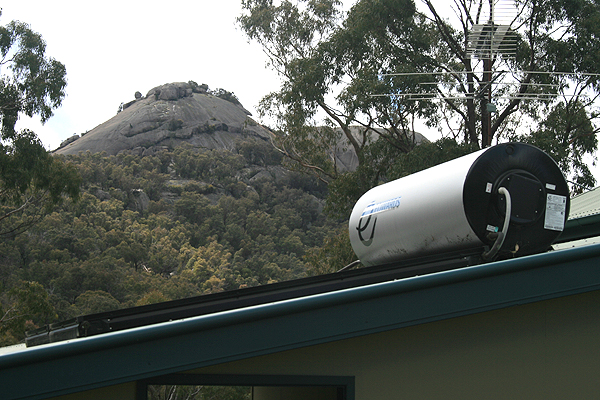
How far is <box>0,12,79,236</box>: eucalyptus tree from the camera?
A: 1709cm

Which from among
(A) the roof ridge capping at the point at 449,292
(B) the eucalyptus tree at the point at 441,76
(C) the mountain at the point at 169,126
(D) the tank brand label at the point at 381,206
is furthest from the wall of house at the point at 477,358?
(C) the mountain at the point at 169,126

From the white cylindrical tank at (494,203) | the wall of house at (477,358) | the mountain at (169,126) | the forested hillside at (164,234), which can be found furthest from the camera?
the mountain at (169,126)

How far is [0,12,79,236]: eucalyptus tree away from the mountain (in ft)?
220

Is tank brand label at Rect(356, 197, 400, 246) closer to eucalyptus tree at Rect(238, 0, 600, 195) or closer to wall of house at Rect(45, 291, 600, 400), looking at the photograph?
wall of house at Rect(45, 291, 600, 400)

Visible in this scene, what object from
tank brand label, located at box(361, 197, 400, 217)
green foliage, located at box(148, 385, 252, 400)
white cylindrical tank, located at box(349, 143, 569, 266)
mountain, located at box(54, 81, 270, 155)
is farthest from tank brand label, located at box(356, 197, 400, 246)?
mountain, located at box(54, 81, 270, 155)

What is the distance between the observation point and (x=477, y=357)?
9.72 ft

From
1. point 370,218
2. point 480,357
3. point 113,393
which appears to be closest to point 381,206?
point 370,218

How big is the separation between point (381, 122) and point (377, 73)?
180 cm

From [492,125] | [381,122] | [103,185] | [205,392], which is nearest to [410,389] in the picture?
[381,122]

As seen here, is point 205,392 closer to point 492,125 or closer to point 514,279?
point 492,125

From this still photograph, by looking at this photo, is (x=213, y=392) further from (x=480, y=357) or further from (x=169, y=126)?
(x=169, y=126)

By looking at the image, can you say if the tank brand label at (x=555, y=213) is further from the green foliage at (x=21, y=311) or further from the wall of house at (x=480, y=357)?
the green foliage at (x=21, y=311)

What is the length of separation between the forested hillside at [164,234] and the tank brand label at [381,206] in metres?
15.3

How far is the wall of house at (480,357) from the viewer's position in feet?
9.45
